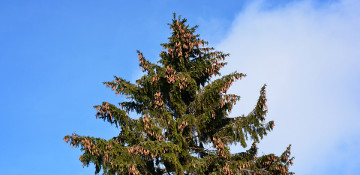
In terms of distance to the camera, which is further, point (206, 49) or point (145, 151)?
point (206, 49)

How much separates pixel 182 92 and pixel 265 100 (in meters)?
3.50

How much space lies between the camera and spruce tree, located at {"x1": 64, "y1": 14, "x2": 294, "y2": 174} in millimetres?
12695

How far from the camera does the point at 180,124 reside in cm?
1376

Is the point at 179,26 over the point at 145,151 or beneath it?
over

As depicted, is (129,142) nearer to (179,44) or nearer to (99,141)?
(99,141)

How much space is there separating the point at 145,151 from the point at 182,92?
12.3ft

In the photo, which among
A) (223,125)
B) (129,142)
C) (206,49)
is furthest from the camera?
(206,49)

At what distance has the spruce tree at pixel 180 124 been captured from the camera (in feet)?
41.7

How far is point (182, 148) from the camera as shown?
553 inches

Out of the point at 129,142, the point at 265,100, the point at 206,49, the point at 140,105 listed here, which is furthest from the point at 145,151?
the point at 206,49

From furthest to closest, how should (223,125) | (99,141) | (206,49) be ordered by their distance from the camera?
(206,49), (223,125), (99,141)

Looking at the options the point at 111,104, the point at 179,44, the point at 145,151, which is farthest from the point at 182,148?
the point at 179,44

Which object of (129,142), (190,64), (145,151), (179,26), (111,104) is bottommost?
(145,151)

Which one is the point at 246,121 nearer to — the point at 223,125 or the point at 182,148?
the point at 223,125
